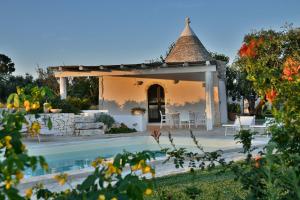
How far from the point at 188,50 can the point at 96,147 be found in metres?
9.71

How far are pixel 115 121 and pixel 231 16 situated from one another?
1014 cm

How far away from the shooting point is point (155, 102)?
72.0 ft

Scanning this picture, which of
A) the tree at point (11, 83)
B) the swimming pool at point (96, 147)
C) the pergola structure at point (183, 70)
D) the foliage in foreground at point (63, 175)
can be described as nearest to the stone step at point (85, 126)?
the swimming pool at point (96, 147)

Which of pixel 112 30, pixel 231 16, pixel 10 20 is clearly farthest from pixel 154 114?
pixel 10 20

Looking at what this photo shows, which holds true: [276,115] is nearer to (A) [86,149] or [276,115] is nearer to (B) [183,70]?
(A) [86,149]

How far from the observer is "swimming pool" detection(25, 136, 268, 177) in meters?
11.8

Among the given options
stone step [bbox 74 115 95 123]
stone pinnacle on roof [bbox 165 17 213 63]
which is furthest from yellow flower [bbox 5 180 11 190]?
stone pinnacle on roof [bbox 165 17 213 63]

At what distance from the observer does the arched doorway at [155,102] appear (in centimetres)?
2192

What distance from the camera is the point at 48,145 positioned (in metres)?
12.6

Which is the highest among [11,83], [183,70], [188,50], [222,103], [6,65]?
[6,65]

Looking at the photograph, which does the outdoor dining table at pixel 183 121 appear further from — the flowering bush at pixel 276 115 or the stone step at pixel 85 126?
the flowering bush at pixel 276 115

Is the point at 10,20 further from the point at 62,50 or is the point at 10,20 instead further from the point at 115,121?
the point at 115,121

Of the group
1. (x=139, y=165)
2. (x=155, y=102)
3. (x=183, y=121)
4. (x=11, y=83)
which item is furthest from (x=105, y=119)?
(x=139, y=165)

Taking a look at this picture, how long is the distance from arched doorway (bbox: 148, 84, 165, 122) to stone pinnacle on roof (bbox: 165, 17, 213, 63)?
1.64 m
